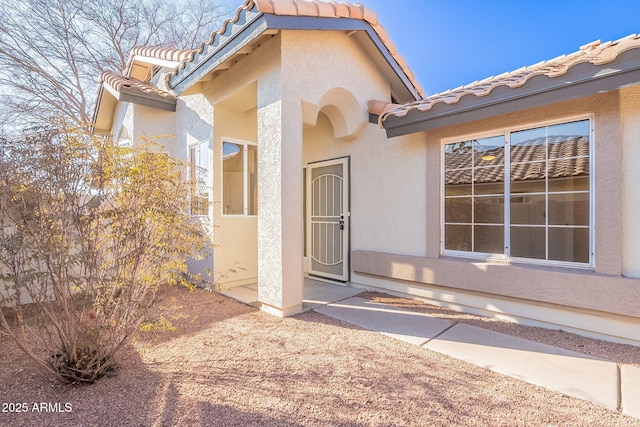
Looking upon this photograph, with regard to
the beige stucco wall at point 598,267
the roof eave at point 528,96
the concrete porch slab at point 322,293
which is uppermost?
the roof eave at point 528,96

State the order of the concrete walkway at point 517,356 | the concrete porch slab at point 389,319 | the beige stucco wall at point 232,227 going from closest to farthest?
the concrete walkway at point 517,356
the concrete porch slab at point 389,319
the beige stucco wall at point 232,227

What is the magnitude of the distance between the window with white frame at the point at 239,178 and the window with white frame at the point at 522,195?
218 inches

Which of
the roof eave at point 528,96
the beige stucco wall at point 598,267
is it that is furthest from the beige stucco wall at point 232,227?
the beige stucco wall at point 598,267

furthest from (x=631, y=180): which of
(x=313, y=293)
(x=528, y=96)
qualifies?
(x=313, y=293)

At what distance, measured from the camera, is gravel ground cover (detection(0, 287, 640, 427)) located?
325 centimetres

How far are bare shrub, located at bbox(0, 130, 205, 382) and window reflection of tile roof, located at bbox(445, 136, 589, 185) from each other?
5.98 meters

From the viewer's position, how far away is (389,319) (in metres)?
6.27

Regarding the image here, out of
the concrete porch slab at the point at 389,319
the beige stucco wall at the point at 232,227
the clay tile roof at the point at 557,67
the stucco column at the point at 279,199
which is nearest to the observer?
the clay tile roof at the point at 557,67

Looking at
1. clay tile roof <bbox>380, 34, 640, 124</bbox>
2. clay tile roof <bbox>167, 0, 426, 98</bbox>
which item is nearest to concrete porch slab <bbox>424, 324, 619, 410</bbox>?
clay tile roof <bbox>380, 34, 640, 124</bbox>

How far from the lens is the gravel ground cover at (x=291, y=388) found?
10.7ft

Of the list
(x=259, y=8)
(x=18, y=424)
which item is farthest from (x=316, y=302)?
(x=259, y=8)

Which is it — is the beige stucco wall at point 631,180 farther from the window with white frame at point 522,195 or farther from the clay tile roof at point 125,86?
the clay tile roof at point 125,86

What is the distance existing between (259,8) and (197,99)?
431 cm

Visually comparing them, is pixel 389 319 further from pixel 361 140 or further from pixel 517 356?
pixel 361 140
